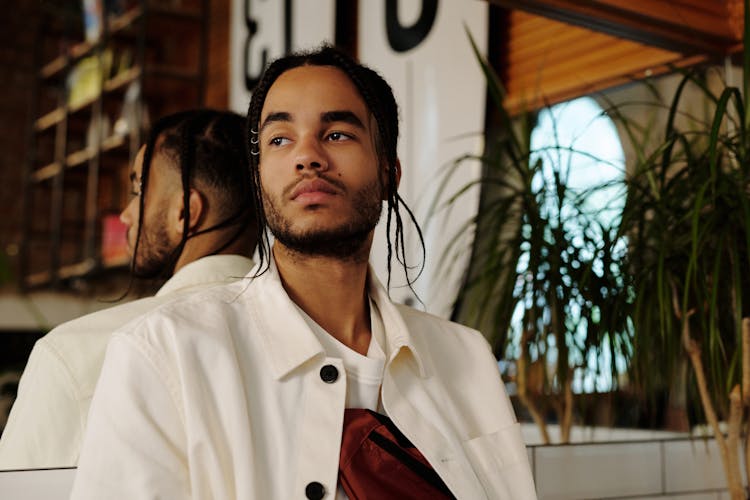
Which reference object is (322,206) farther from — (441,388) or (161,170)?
(161,170)

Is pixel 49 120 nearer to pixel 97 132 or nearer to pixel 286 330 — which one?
pixel 97 132

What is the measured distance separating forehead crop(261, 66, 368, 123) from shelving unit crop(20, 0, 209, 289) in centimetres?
337

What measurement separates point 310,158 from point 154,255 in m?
0.64

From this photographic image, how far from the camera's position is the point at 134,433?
978 millimetres

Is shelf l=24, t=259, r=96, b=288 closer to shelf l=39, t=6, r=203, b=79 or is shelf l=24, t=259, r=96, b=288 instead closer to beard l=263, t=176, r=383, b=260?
shelf l=39, t=6, r=203, b=79

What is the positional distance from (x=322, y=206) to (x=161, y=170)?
0.65m

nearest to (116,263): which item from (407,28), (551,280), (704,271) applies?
(407,28)

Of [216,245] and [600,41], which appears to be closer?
[216,245]

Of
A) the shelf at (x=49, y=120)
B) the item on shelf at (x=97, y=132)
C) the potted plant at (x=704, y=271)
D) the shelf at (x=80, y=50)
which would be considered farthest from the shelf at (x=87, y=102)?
the potted plant at (x=704, y=271)

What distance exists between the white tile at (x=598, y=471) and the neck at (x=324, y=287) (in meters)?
0.70

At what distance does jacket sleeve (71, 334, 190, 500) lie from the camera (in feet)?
3.16

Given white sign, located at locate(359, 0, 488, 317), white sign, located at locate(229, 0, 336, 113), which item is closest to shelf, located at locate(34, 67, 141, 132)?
white sign, located at locate(229, 0, 336, 113)

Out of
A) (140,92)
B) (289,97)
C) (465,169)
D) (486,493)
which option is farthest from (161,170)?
(140,92)

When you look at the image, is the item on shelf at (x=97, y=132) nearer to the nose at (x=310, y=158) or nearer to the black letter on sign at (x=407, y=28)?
the black letter on sign at (x=407, y=28)
